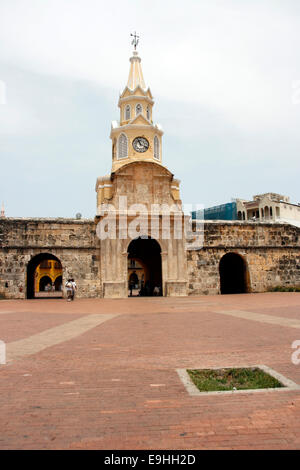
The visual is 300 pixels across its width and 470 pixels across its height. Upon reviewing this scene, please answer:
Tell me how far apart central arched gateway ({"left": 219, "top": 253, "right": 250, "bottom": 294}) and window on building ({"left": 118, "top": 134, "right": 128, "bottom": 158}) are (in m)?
11.6

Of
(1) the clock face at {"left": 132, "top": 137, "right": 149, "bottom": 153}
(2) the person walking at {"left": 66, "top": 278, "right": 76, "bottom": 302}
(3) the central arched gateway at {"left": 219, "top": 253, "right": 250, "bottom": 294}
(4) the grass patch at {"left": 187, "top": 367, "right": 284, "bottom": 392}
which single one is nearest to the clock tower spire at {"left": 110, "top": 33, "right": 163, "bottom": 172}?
(1) the clock face at {"left": 132, "top": 137, "right": 149, "bottom": 153}

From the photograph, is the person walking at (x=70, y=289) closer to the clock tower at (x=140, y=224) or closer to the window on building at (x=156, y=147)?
the clock tower at (x=140, y=224)

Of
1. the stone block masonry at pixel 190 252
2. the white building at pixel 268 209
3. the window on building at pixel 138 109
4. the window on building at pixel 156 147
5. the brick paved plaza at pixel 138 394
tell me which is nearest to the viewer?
the brick paved plaza at pixel 138 394

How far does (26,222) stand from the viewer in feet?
75.0

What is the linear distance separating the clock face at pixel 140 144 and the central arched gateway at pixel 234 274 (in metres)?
10.8

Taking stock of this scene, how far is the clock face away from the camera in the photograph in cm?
2963

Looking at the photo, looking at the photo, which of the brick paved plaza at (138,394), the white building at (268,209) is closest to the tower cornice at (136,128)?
the white building at (268,209)

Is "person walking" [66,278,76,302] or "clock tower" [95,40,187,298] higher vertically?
"clock tower" [95,40,187,298]

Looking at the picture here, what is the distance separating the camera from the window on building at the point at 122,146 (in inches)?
1174

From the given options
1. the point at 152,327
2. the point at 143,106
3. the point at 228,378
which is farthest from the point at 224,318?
the point at 143,106

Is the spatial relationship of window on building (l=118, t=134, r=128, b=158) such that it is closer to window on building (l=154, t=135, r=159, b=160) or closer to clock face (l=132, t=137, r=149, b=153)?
clock face (l=132, t=137, r=149, b=153)

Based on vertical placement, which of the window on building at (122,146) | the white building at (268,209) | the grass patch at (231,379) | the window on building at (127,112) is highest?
the window on building at (127,112)

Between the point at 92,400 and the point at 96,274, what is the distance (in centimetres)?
1907

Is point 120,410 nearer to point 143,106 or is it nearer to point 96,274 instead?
point 96,274
